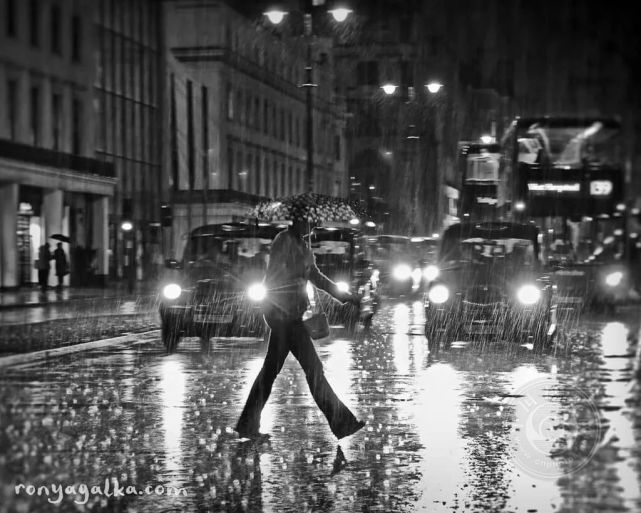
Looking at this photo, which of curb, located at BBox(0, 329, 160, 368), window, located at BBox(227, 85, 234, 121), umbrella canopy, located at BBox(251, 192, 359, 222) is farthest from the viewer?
window, located at BBox(227, 85, 234, 121)

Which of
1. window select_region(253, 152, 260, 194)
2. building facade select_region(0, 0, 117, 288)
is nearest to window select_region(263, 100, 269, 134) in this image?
window select_region(253, 152, 260, 194)

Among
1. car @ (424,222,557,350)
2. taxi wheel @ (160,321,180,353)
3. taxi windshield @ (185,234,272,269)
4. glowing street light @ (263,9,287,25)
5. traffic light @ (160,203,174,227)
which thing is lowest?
taxi wheel @ (160,321,180,353)

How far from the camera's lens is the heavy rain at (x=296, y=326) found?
830cm

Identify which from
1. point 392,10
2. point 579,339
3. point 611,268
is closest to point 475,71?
point 392,10

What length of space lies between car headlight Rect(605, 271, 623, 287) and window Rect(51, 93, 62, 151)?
28.7 m

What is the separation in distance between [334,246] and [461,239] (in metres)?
3.69

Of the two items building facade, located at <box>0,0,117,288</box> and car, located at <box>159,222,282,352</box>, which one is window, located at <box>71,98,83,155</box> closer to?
building facade, located at <box>0,0,117,288</box>

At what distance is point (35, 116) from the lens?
5241cm

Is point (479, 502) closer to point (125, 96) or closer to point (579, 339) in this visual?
point (579, 339)

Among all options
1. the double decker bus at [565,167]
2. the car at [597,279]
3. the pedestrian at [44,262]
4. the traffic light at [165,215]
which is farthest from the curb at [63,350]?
the pedestrian at [44,262]

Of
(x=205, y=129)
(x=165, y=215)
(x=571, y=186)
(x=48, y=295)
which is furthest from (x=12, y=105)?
(x=571, y=186)

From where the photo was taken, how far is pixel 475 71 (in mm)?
161000

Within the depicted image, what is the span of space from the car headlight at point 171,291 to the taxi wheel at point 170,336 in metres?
0.41

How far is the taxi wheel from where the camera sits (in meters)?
19.3
